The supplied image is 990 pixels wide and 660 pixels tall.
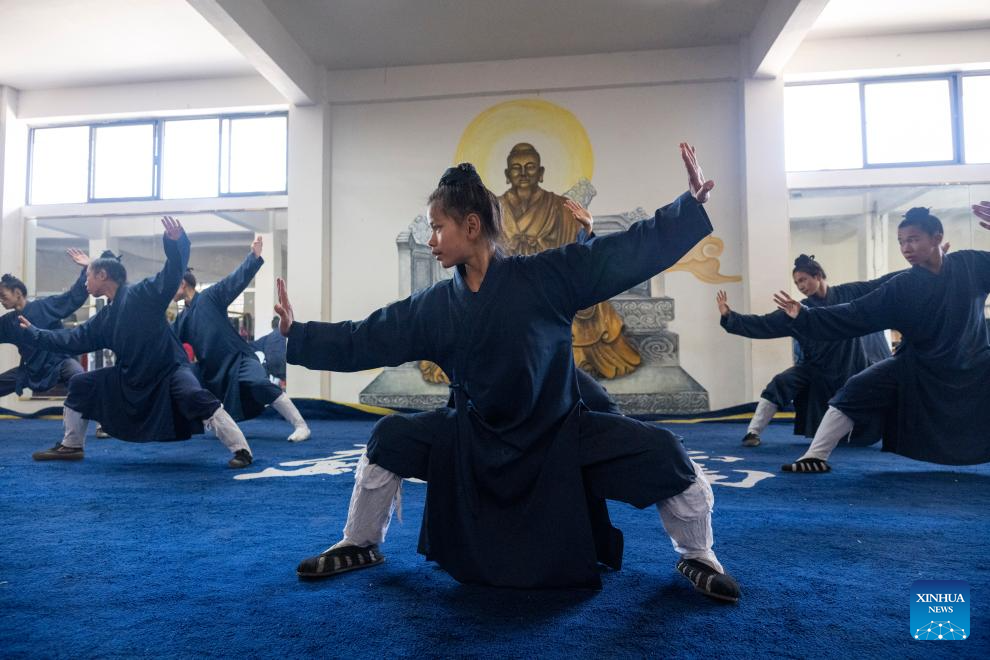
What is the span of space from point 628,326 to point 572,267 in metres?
4.94

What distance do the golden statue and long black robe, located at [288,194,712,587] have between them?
473 centimetres

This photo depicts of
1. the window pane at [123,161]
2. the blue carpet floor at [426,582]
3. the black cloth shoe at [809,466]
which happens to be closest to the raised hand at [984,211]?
the blue carpet floor at [426,582]

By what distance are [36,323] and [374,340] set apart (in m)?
5.05

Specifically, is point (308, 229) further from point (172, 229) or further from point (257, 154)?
point (172, 229)

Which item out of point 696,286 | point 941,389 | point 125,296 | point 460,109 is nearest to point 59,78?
point 460,109

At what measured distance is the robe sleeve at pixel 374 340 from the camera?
6.23 ft

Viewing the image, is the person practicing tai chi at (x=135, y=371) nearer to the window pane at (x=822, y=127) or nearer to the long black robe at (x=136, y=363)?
the long black robe at (x=136, y=363)

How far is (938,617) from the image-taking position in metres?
1.34

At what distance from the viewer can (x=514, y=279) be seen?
1.80 meters

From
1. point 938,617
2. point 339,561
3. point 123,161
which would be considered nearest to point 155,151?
point 123,161

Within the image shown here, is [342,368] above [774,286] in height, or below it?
below

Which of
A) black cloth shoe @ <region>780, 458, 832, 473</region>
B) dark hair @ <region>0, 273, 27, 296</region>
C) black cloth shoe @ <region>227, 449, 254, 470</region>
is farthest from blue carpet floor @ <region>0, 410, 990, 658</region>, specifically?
dark hair @ <region>0, 273, 27, 296</region>

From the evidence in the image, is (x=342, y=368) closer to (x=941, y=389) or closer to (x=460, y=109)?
(x=941, y=389)

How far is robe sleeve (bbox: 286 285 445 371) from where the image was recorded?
1.90 meters
